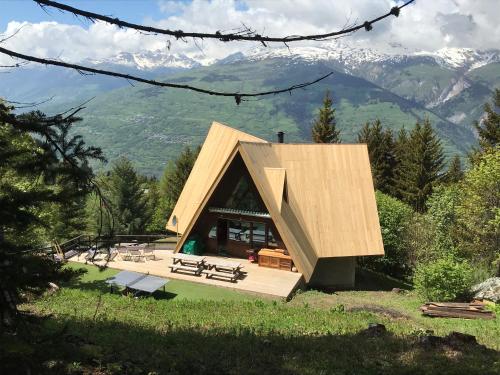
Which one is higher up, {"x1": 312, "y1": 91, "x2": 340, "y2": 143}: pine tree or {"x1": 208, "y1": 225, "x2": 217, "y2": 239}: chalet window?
{"x1": 312, "y1": 91, "x2": 340, "y2": 143}: pine tree

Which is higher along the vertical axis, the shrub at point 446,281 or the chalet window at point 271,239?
the chalet window at point 271,239

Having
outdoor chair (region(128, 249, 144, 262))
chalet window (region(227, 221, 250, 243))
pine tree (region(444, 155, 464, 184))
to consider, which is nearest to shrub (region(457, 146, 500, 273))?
chalet window (region(227, 221, 250, 243))

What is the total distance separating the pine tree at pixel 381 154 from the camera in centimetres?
4934

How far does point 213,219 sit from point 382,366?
1730 centimetres

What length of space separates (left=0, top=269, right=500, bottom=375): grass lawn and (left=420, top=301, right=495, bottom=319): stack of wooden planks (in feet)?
2.00

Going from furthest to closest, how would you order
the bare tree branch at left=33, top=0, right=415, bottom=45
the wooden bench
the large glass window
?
the large glass window < the wooden bench < the bare tree branch at left=33, top=0, right=415, bottom=45

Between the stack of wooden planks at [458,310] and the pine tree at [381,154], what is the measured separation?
3153 cm

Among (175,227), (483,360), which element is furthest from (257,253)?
(483,360)

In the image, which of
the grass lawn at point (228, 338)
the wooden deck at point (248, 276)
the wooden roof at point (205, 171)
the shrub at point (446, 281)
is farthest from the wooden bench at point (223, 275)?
the shrub at point (446, 281)

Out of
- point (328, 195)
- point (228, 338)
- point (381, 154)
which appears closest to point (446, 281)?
point (328, 195)

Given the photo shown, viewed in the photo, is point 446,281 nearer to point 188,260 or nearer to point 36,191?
point 188,260

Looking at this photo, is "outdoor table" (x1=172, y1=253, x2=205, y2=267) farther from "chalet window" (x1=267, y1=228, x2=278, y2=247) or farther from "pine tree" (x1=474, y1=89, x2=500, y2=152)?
"pine tree" (x1=474, y1=89, x2=500, y2=152)

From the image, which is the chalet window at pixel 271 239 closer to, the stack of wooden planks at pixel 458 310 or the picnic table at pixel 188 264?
the picnic table at pixel 188 264

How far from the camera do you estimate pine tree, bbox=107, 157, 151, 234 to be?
1529 inches
